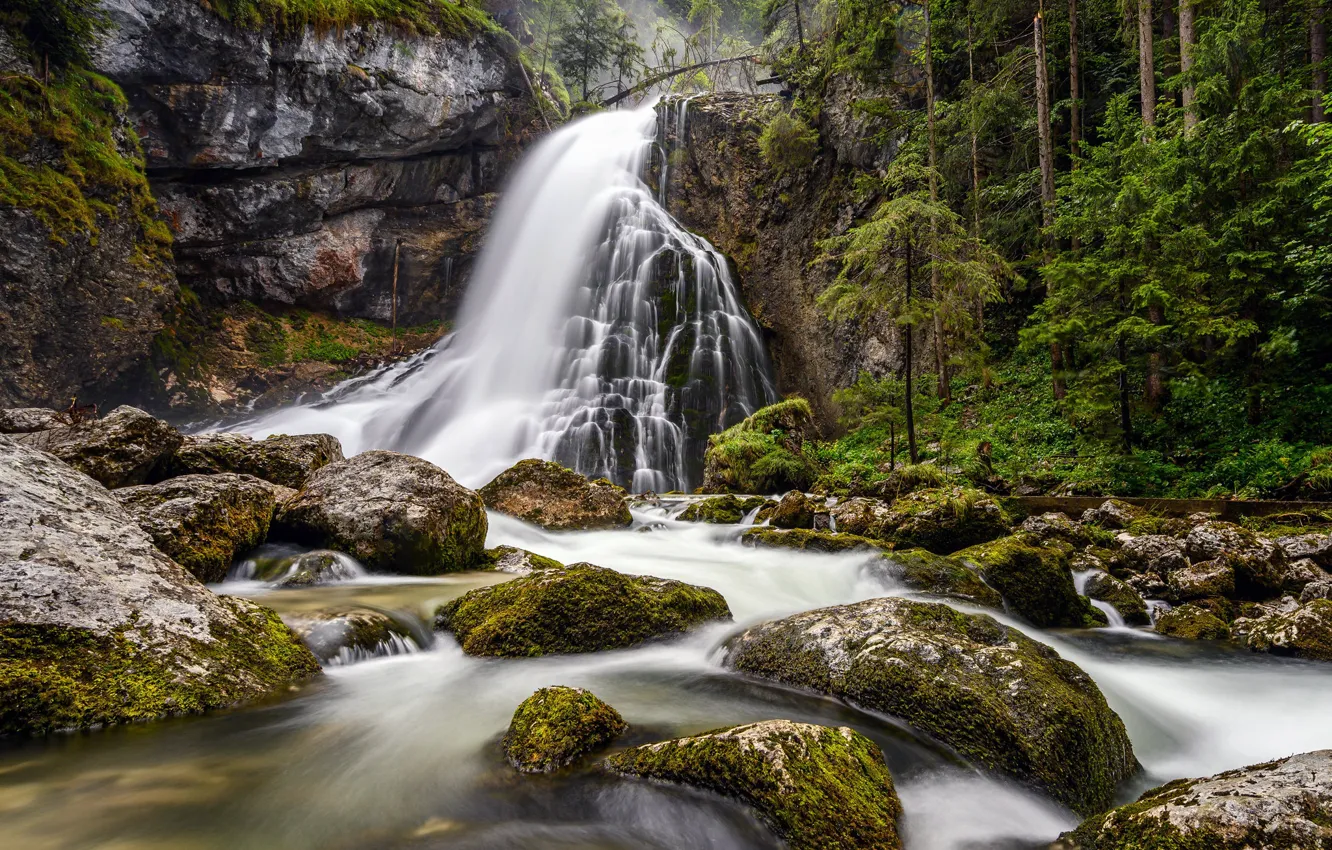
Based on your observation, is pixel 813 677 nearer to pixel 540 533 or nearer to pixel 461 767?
pixel 461 767

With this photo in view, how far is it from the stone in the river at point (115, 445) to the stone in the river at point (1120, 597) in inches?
418

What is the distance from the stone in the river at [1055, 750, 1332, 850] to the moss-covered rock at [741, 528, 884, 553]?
524 cm

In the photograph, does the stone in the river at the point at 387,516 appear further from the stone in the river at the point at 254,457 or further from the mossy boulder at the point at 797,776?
the mossy boulder at the point at 797,776

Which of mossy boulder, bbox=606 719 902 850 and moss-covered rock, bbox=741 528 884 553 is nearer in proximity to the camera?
mossy boulder, bbox=606 719 902 850

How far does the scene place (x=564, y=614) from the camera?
4.50m

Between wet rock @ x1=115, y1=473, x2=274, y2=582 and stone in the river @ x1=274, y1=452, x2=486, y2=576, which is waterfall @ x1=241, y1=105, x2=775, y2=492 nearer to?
stone in the river @ x1=274, y1=452, x2=486, y2=576

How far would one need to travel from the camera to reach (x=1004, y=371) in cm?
1736

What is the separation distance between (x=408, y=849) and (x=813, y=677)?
7.81 feet

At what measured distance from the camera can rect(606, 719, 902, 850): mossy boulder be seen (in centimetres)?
223

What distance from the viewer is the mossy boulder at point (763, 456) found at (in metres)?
15.1

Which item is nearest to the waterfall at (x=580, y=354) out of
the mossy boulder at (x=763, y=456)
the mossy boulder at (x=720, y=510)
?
the mossy boulder at (x=763, y=456)

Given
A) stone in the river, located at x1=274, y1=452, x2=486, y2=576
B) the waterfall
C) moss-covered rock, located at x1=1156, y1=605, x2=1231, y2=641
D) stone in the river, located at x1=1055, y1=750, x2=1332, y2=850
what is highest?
the waterfall

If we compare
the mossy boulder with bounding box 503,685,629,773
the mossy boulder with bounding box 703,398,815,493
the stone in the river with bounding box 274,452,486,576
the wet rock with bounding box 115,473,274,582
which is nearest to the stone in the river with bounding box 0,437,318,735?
the wet rock with bounding box 115,473,274,582

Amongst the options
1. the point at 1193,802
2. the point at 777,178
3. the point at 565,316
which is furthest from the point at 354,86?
the point at 1193,802
